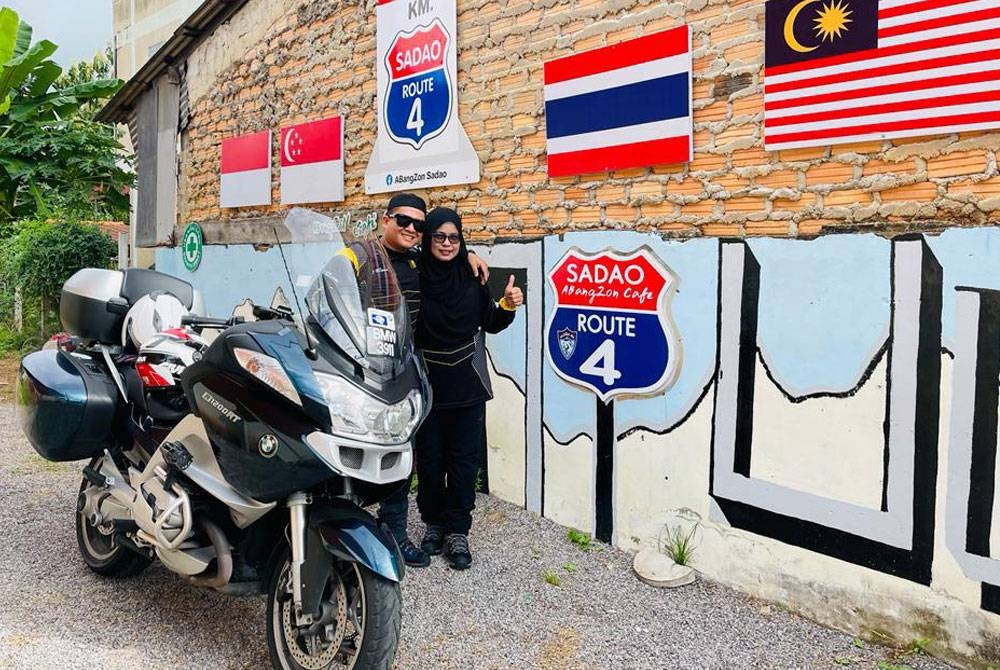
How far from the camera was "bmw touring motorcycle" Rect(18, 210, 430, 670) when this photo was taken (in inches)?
99.2

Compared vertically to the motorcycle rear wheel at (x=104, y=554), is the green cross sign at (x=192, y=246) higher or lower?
higher

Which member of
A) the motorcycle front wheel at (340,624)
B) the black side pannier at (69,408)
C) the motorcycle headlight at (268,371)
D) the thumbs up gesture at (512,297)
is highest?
the thumbs up gesture at (512,297)

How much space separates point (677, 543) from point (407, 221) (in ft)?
6.59

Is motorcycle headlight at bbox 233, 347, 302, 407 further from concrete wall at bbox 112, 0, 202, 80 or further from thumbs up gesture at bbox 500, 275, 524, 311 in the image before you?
concrete wall at bbox 112, 0, 202, 80

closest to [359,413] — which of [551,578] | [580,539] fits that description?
[551,578]

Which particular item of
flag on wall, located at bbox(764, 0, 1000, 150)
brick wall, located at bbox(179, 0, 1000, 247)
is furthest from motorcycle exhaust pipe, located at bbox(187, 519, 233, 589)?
flag on wall, located at bbox(764, 0, 1000, 150)

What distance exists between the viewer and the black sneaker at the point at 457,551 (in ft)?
13.0

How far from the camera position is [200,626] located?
3.33 meters

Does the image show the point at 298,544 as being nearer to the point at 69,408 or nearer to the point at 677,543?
the point at 69,408

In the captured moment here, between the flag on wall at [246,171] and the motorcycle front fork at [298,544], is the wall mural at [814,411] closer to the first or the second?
Result: the motorcycle front fork at [298,544]

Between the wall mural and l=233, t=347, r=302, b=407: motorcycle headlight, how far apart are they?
39 centimetres

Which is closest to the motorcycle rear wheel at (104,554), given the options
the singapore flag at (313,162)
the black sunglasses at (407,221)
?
the black sunglasses at (407,221)

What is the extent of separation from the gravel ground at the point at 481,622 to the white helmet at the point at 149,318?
3.76 feet

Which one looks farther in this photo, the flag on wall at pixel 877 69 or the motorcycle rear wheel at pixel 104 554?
the motorcycle rear wheel at pixel 104 554
